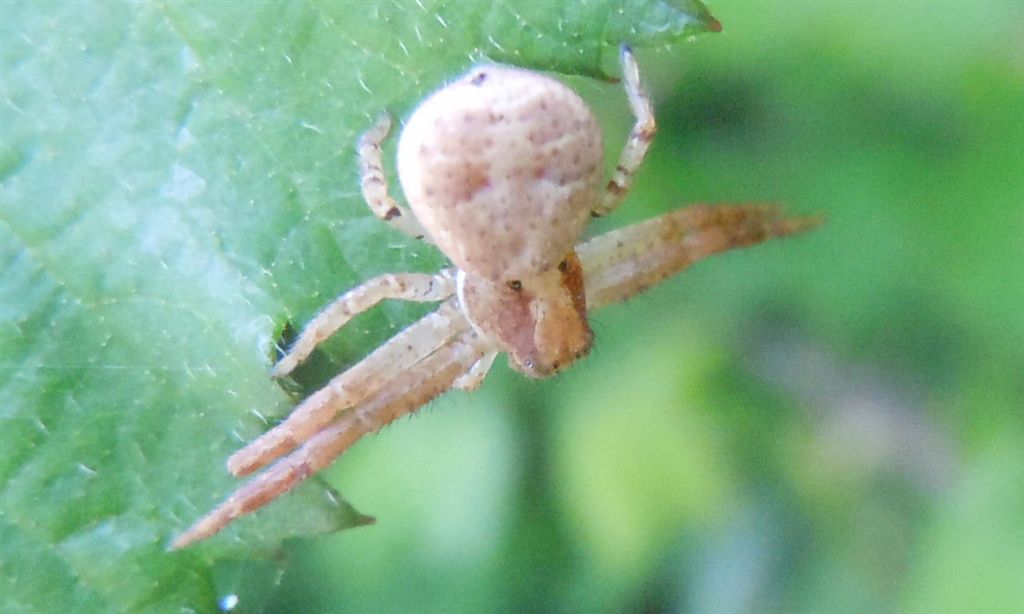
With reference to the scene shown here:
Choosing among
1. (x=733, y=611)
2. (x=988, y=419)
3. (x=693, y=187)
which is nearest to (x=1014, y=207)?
(x=988, y=419)

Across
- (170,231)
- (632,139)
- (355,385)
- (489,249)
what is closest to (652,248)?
(632,139)

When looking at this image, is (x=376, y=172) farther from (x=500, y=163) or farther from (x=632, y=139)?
(x=632, y=139)

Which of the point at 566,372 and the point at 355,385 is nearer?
the point at 355,385

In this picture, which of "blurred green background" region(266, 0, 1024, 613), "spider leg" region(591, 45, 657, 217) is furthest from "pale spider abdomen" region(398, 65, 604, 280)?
"blurred green background" region(266, 0, 1024, 613)

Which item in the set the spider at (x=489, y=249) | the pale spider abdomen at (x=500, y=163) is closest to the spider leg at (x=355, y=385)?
the spider at (x=489, y=249)

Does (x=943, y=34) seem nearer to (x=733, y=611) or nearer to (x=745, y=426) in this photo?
(x=745, y=426)

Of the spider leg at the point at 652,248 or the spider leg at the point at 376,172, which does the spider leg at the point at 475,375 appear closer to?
the spider leg at the point at 652,248
